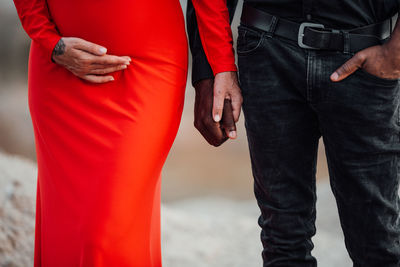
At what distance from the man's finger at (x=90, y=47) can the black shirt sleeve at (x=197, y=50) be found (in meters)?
0.29

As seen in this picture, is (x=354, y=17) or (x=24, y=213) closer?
(x=354, y=17)

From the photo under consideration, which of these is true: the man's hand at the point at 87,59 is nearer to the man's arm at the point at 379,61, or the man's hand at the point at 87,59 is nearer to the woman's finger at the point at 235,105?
the woman's finger at the point at 235,105

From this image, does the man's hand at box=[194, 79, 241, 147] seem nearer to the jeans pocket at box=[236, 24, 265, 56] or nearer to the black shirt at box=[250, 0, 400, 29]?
the jeans pocket at box=[236, 24, 265, 56]

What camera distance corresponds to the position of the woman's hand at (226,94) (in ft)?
4.58

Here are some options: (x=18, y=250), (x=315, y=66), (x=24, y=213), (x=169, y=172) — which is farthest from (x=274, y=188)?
(x=169, y=172)

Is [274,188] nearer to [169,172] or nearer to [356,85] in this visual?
[356,85]

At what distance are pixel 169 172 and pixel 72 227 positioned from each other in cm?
360

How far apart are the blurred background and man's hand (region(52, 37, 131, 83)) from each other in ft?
4.12

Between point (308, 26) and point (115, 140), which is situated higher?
point (308, 26)

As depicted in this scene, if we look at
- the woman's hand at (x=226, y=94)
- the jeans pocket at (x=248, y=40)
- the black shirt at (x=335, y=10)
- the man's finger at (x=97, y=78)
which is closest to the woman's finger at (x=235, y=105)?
the woman's hand at (x=226, y=94)

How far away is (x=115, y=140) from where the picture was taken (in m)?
1.34

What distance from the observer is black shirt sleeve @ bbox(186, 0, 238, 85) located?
1.46m

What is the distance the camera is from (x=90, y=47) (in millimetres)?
1350

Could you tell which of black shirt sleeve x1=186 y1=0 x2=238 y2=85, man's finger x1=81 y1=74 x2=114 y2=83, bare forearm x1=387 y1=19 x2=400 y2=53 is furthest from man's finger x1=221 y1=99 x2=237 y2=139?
bare forearm x1=387 y1=19 x2=400 y2=53
